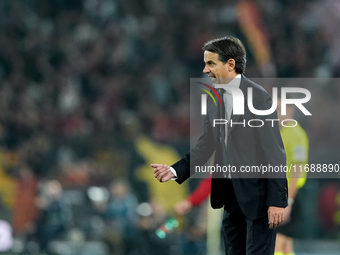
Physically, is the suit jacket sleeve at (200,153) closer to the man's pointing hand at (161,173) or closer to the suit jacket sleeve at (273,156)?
the man's pointing hand at (161,173)

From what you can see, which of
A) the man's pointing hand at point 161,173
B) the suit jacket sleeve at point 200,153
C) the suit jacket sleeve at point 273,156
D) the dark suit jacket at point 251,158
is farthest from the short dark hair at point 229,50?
the man's pointing hand at point 161,173

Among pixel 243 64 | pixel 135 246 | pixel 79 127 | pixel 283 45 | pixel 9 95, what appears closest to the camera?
pixel 243 64

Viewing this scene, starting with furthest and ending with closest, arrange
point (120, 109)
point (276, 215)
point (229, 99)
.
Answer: point (120, 109) → point (229, 99) → point (276, 215)

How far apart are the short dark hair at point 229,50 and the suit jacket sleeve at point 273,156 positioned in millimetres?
279

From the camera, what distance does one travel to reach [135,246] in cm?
972

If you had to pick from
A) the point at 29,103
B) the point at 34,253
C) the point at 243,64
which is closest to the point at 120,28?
the point at 29,103

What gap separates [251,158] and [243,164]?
8 centimetres

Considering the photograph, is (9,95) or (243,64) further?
(9,95)

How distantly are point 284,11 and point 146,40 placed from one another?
11.1 feet

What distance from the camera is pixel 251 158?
4016 mm

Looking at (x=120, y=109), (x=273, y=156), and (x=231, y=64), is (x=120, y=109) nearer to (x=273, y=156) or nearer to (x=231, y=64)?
A: (x=231, y=64)

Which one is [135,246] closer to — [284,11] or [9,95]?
[9,95]

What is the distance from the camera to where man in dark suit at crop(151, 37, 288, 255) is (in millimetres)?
3879

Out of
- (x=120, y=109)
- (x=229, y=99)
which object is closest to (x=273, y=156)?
(x=229, y=99)
